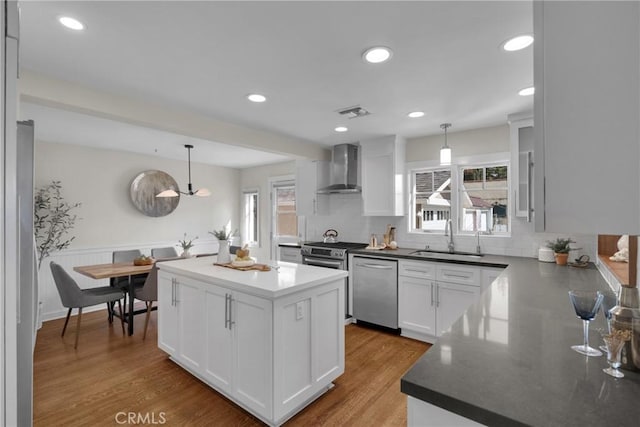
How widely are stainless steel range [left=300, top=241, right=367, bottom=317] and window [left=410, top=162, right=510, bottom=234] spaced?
3.10 ft

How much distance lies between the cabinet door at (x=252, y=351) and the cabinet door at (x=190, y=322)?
17.3 inches

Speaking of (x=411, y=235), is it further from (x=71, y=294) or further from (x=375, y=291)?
(x=71, y=294)

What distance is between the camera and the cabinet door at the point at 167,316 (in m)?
2.72

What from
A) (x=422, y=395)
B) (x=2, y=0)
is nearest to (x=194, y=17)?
(x=2, y=0)

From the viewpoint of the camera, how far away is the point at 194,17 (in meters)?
1.52

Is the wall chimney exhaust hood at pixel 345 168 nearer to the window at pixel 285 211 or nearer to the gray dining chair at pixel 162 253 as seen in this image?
the window at pixel 285 211

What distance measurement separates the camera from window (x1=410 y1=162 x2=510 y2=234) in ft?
11.6

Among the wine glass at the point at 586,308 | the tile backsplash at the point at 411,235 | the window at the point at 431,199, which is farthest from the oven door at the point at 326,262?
the wine glass at the point at 586,308

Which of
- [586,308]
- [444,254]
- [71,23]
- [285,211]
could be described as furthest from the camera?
[285,211]

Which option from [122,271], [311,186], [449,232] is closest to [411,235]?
[449,232]

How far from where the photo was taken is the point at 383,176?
401cm

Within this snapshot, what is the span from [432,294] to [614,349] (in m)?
2.37

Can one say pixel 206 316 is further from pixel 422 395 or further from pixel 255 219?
pixel 255 219

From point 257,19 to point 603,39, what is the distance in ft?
4.58
